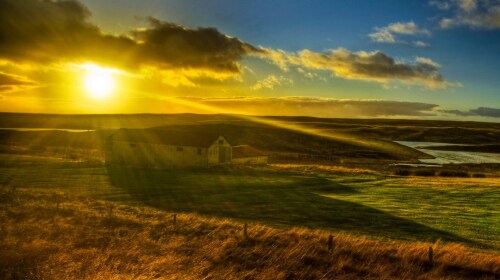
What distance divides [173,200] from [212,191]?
639 centimetres

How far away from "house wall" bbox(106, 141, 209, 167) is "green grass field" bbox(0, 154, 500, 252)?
16.7 ft

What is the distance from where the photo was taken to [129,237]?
2005cm

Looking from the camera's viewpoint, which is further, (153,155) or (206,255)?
(153,155)

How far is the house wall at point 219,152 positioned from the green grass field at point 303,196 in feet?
14.3

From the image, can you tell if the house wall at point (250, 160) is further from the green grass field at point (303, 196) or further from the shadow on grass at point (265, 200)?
the shadow on grass at point (265, 200)

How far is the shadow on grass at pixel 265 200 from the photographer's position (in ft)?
87.0

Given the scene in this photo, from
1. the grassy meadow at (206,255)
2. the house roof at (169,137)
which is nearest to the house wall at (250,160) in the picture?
the house roof at (169,137)

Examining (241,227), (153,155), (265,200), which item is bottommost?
(265,200)

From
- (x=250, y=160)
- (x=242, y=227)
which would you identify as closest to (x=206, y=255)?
(x=242, y=227)

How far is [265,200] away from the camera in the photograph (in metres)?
36.1

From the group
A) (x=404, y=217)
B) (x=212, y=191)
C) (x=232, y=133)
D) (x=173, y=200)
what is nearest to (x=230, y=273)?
(x=404, y=217)

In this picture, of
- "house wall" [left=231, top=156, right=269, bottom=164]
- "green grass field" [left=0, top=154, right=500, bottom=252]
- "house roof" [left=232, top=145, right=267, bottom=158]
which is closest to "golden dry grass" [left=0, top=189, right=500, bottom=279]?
"green grass field" [left=0, top=154, right=500, bottom=252]

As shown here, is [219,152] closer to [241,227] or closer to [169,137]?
[169,137]

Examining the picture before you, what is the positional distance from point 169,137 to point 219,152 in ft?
29.9
